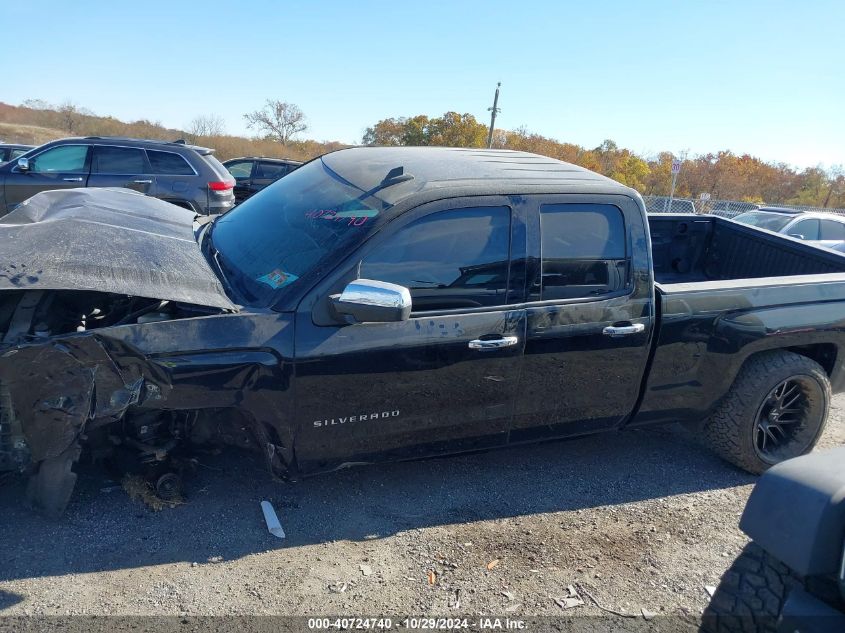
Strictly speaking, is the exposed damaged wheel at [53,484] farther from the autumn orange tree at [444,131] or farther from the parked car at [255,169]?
the autumn orange tree at [444,131]

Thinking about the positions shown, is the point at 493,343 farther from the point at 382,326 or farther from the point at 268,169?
the point at 268,169

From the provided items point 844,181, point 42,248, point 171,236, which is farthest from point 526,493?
point 844,181

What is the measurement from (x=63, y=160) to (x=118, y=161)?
75cm

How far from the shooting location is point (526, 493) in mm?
3598

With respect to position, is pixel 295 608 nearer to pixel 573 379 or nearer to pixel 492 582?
pixel 492 582

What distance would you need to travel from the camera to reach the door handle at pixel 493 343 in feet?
10.1

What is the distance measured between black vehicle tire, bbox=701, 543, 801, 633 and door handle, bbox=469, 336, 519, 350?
4.49ft

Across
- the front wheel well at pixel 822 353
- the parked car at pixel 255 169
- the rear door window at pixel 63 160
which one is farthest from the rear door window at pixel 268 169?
the front wheel well at pixel 822 353

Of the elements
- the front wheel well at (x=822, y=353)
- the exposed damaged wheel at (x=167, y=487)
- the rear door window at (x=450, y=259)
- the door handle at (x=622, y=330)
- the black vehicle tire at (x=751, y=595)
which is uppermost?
the rear door window at (x=450, y=259)

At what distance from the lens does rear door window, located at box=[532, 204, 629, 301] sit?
326cm

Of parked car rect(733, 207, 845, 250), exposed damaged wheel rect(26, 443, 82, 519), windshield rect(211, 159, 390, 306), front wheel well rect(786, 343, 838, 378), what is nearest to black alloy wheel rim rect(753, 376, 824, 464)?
front wheel well rect(786, 343, 838, 378)

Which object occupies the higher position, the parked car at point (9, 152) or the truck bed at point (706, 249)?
the parked car at point (9, 152)

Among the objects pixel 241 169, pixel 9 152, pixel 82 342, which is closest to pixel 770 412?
pixel 82 342

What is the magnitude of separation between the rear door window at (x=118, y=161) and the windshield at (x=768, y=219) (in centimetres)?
1028
